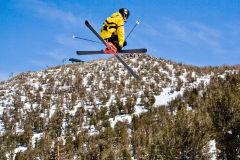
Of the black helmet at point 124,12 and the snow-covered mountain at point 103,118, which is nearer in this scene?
the black helmet at point 124,12

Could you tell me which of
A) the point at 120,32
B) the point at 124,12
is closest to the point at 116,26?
the point at 120,32

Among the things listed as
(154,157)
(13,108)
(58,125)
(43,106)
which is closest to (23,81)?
(13,108)

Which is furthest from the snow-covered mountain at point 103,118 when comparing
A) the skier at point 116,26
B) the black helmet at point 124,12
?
the black helmet at point 124,12

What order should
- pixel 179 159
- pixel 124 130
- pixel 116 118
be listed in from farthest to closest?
pixel 116 118
pixel 124 130
pixel 179 159

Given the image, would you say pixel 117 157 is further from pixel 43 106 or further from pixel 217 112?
pixel 43 106

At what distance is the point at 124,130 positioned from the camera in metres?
17.1

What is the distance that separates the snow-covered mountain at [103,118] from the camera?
46.1 feet

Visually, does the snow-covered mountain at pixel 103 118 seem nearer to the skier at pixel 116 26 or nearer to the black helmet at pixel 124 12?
the skier at pixel 116 26

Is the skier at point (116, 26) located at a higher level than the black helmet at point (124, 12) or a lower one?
lower

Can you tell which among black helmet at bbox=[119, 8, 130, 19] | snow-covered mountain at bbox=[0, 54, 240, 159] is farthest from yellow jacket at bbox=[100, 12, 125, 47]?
snow-covered mountain at bbox=[0, 54, 240, 159]

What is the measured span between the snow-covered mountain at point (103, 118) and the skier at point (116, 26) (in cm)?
977

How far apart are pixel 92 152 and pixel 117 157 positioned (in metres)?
2.42

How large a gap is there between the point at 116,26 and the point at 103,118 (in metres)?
17.3

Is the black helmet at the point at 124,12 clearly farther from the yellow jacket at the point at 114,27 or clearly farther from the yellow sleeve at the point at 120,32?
the yellow sleeve at the point at 120,32
